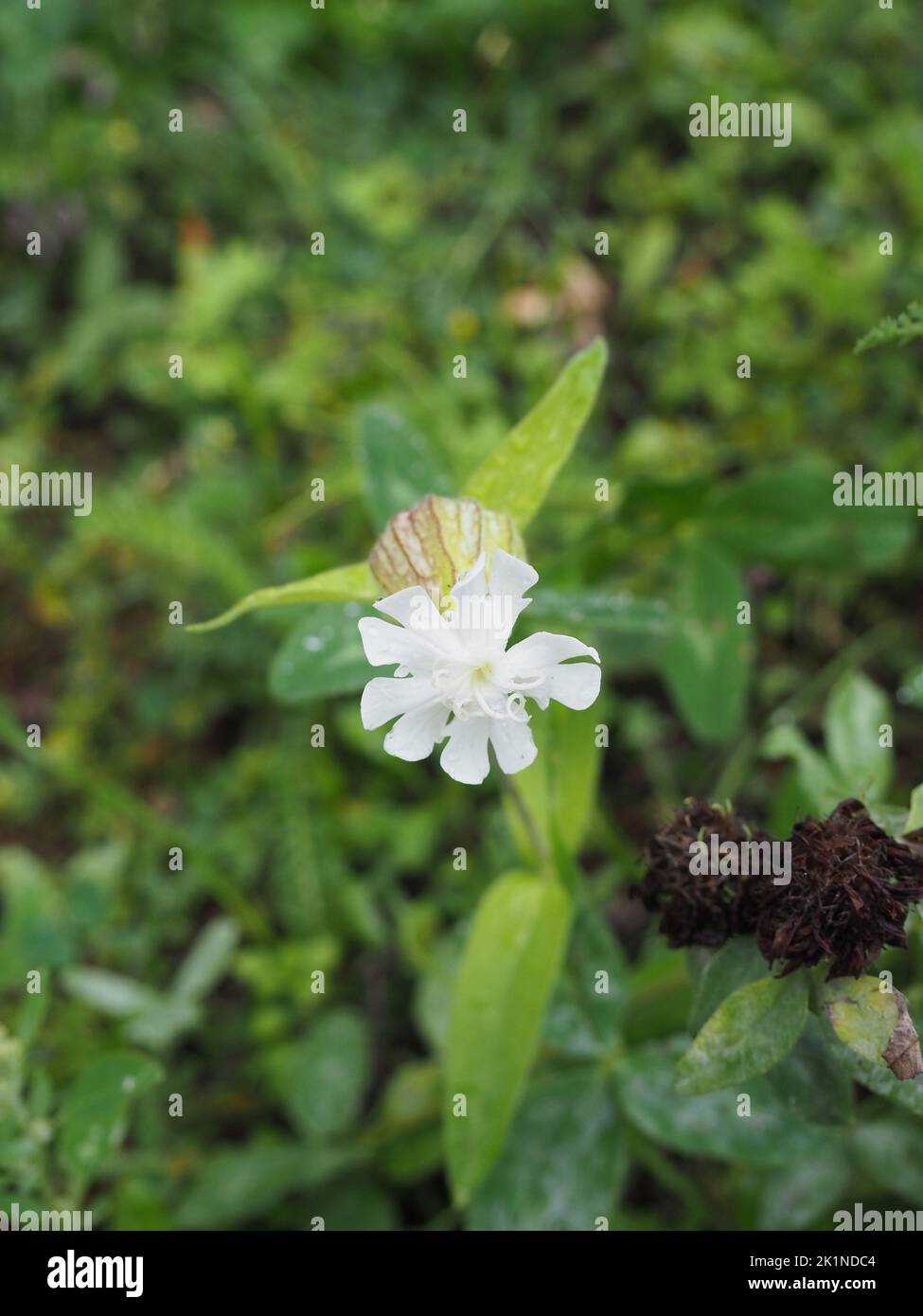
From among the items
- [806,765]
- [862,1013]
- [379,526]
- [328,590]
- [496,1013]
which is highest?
[379,526]

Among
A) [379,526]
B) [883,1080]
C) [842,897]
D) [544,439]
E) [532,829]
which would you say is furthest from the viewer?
[379,526]

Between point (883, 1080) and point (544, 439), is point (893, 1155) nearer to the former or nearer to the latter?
point (883, 1080)

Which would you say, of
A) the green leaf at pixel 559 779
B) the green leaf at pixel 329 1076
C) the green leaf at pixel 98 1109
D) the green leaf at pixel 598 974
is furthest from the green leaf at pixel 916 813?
the green leaf at pixel 329 1076

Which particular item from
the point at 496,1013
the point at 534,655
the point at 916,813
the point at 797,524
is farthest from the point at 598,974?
the point at 797,524

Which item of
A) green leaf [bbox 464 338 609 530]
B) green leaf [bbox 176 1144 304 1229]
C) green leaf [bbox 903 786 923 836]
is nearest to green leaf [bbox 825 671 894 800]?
green leaf [bbox 903 786 923 836]

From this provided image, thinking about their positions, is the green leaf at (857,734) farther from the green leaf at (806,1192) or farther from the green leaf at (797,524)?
the green leaf at (806,1192)

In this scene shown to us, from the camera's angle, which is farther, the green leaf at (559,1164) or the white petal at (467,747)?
the green leaf at (559,1164)
